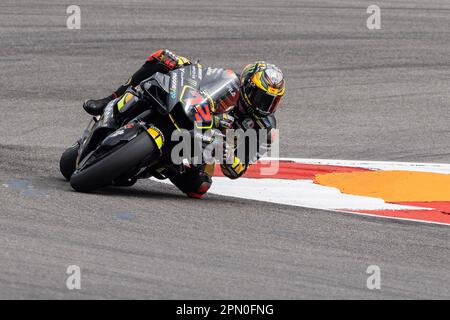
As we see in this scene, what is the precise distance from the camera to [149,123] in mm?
8992

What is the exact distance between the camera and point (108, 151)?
8.80 m

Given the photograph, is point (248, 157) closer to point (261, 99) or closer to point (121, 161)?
point (261, 99)

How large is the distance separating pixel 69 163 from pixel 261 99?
187 cm

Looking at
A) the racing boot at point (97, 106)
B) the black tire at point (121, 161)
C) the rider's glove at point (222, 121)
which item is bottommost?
the black tire at point (121, 161)

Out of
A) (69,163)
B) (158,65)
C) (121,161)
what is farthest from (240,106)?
(69,163)

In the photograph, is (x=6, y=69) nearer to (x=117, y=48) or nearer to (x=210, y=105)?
(x=117, y=48)

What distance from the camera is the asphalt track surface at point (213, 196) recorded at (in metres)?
7.08

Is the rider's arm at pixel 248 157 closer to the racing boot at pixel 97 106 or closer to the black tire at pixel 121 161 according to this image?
the black tire at pixel 121 161

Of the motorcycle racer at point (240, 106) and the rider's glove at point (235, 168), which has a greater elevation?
the motorcycle racer at point (240, 106)

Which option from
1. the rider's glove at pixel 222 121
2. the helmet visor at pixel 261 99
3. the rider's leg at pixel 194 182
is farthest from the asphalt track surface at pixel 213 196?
the helmet visor at pixel 261 99

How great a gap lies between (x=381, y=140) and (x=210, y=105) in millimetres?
3947

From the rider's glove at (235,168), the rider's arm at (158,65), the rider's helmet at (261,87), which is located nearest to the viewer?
the rider's helmet at (261,87)

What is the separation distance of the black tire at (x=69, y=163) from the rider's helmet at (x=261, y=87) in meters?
1.66

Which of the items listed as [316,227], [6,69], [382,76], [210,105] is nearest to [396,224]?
[316,227]
